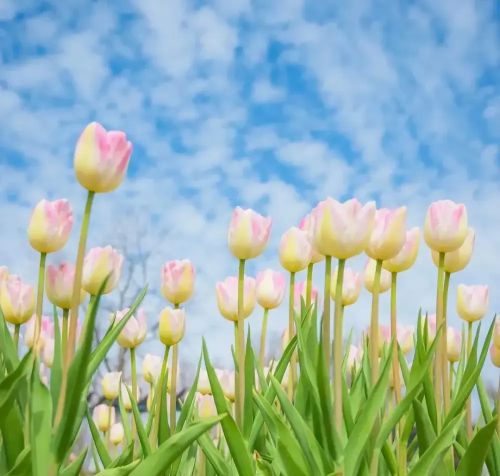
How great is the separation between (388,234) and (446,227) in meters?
0.27

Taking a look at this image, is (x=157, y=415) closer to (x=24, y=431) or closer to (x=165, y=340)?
(x=165, y=340)

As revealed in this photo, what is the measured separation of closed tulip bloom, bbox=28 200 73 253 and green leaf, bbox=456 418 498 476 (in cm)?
120

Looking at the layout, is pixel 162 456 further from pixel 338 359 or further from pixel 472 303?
pixel 472 303

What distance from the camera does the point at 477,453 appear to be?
5.16ft

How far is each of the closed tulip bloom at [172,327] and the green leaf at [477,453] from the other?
113cm

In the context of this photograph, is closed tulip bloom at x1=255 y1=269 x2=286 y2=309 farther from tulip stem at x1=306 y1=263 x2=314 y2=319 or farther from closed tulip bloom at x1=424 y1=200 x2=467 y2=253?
closed tulip bloom at x1=424 y1=200 x2=467 y2=253

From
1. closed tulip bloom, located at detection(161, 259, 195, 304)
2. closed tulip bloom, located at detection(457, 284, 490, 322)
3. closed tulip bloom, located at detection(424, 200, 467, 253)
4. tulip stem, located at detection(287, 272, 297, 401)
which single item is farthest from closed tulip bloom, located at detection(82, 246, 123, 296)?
closed tulip bloom, located at detection(457, 284, 490, 322)

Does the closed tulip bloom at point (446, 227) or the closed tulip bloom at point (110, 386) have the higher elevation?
the closed tulip bloom at point (446, 227)

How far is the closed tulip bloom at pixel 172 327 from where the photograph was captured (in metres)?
2.36

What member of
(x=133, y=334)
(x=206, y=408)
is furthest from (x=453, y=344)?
(x=133, y=334)

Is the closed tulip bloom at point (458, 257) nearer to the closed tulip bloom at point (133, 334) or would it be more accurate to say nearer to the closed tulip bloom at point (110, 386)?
the closed tulip bloom at point (133, 334)

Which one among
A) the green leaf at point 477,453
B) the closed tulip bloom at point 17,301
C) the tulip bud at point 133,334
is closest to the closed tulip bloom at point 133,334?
the tulip bud at point 133,334

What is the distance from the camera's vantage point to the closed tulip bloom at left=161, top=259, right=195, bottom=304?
7.54 ft

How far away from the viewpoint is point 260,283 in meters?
2.59
